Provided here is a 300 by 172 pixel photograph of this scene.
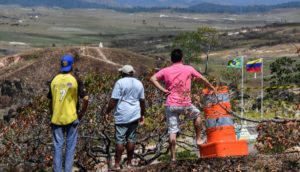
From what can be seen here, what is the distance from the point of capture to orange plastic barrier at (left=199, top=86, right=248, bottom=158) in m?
10.8

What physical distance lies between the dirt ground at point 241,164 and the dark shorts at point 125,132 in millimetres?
904

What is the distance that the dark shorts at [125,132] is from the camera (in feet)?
36.7

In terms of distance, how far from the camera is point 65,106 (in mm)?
10633

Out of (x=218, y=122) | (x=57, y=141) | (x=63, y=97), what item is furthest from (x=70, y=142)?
(x=218, y=122)

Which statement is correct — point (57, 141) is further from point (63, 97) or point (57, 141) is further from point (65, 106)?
point (63, 97)

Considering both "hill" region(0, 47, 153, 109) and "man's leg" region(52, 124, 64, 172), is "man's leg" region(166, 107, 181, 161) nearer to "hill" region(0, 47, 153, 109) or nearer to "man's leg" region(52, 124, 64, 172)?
"man's leg" region(52, 124, 64, 172)

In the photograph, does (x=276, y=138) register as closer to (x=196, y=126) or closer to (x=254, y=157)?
(x=254, y=157)

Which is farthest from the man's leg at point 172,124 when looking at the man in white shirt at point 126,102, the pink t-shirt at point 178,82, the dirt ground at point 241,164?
the dirt ground at point 241,164

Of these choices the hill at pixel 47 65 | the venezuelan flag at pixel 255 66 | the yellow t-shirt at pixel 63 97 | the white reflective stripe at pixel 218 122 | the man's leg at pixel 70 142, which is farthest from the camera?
the venezuelan flag at pixel 255 66

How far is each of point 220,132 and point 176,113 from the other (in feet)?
2.61

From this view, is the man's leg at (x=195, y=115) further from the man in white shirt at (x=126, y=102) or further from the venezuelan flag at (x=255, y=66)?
the venezuelan flag at (x=255, y=66)

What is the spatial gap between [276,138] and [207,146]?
1133mm

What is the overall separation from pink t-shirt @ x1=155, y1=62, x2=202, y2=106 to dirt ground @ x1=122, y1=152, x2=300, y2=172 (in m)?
1.04

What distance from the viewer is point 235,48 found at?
19638cm
